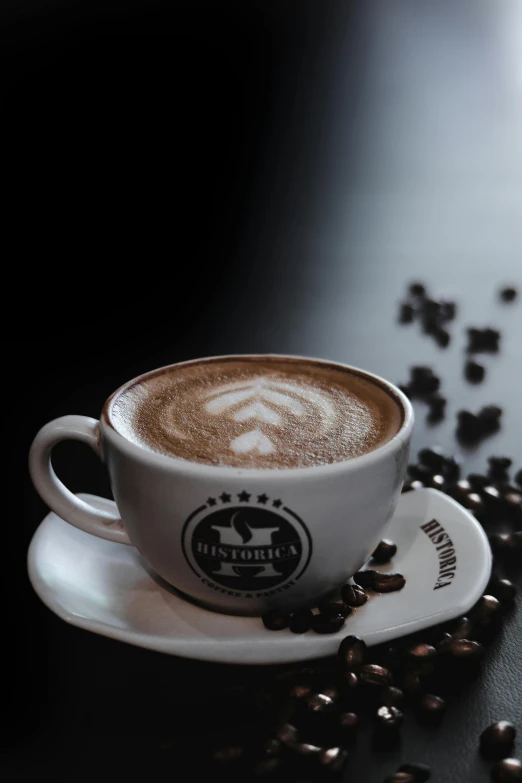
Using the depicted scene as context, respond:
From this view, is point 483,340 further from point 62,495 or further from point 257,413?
point 62,495

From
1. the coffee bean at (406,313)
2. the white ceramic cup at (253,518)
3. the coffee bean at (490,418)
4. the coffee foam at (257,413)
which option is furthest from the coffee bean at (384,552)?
the coffee bean at (406,313)

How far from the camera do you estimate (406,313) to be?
284 centimetres

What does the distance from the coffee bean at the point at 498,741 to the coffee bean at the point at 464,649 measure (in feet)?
0.43

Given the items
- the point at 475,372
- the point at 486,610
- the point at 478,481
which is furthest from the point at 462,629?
the point at 475,372

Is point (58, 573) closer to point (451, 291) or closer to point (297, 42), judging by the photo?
point (451, 291)

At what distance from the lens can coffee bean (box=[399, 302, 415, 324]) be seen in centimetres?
279

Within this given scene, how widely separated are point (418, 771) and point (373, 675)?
14 centimetres

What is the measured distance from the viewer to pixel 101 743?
0.98 m

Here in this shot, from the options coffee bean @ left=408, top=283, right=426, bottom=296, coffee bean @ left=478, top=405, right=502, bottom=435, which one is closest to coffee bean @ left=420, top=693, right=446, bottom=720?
coffee bean @ left=478, top=405, right=502, bottom=435

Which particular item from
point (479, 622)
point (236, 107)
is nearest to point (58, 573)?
point (479, 622)

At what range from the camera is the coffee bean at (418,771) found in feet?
2.97

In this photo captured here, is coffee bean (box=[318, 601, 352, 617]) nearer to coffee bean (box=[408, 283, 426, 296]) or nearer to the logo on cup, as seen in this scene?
the logo on cup

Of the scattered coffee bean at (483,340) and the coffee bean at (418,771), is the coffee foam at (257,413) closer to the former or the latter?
the coffee bean at (418,771)

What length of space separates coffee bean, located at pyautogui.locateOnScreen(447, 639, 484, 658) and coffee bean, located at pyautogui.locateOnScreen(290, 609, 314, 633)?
0.21 meters
